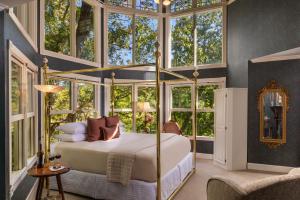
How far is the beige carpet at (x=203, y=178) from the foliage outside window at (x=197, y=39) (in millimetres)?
2757

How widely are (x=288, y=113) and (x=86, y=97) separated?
4571 millimetres

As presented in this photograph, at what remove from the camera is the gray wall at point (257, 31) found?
177 inches

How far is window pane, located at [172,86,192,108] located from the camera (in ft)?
22.7

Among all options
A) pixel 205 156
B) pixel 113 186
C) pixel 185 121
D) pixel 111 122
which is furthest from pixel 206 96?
Result: pixel 113 186

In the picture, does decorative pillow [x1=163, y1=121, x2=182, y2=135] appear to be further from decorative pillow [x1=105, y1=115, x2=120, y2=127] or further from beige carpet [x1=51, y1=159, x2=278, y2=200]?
decorative pillow [x1=105, y1=115, x2=120, y2=127]

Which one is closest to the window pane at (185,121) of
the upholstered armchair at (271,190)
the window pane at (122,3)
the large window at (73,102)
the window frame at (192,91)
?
the window frame at (192,91)

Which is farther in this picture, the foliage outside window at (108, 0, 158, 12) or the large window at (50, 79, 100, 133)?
the foliage outside window at (108, 0, 158, 12)

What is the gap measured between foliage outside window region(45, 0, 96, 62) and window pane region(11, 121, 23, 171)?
6.60 ft

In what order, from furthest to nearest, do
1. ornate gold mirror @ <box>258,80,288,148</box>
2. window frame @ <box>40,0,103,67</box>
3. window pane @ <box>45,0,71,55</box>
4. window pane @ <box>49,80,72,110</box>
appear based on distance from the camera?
ornate gold mirror @ <box>258,80,288,148</box> → window pane @ <box>49,80,72,110</box> → window pane @ <box>45,0,71,55</box> → window frame @ <box>40,0,103,67</box>

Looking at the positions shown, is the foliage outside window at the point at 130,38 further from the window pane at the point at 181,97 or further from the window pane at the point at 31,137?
the window pane at the point at 31,137

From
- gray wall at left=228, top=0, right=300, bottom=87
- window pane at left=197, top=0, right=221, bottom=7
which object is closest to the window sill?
window pane at left=197, top=0, right=221, bottom=7

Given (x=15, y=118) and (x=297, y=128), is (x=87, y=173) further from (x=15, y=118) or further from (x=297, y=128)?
(x=297, y=128)

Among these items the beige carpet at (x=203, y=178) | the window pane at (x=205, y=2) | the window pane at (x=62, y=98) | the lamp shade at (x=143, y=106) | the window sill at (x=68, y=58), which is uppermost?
the window pane at (x=205, y=2)

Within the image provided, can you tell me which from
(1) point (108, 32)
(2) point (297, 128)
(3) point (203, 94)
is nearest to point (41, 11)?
(1) point (108, 32)
